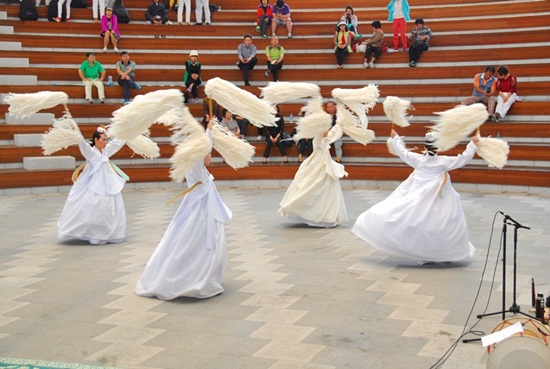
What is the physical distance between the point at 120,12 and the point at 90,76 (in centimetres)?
361

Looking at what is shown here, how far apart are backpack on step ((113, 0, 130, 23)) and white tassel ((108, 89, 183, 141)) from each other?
1471 centimetres

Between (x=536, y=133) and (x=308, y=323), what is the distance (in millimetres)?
11223

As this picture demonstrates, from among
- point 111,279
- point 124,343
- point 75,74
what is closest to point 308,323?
point 124,343

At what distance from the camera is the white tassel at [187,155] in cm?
700

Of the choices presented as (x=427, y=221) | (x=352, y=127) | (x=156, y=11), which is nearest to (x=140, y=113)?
(x=427, y=221)

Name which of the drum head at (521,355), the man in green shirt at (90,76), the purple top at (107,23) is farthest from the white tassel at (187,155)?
the purple top at (107,23)

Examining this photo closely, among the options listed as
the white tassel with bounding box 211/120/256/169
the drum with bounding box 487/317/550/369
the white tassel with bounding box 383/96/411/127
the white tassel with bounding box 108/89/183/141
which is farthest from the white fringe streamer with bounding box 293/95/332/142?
the drum with bounding box 487/317/550/369

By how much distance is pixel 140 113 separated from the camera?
6844mm

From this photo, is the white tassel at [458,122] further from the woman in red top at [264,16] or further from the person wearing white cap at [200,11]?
the person wearing white cap at [200,11]

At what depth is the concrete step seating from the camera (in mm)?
16266

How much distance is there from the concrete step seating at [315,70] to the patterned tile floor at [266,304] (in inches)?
200

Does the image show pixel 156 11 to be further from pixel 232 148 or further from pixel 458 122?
pixel 458 122

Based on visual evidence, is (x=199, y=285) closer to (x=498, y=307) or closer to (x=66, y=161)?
(x=498, y=307)

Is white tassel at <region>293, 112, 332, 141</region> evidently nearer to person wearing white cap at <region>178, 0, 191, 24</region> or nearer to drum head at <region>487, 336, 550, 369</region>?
drum head at <region>487, 336, 550, 369</region>
